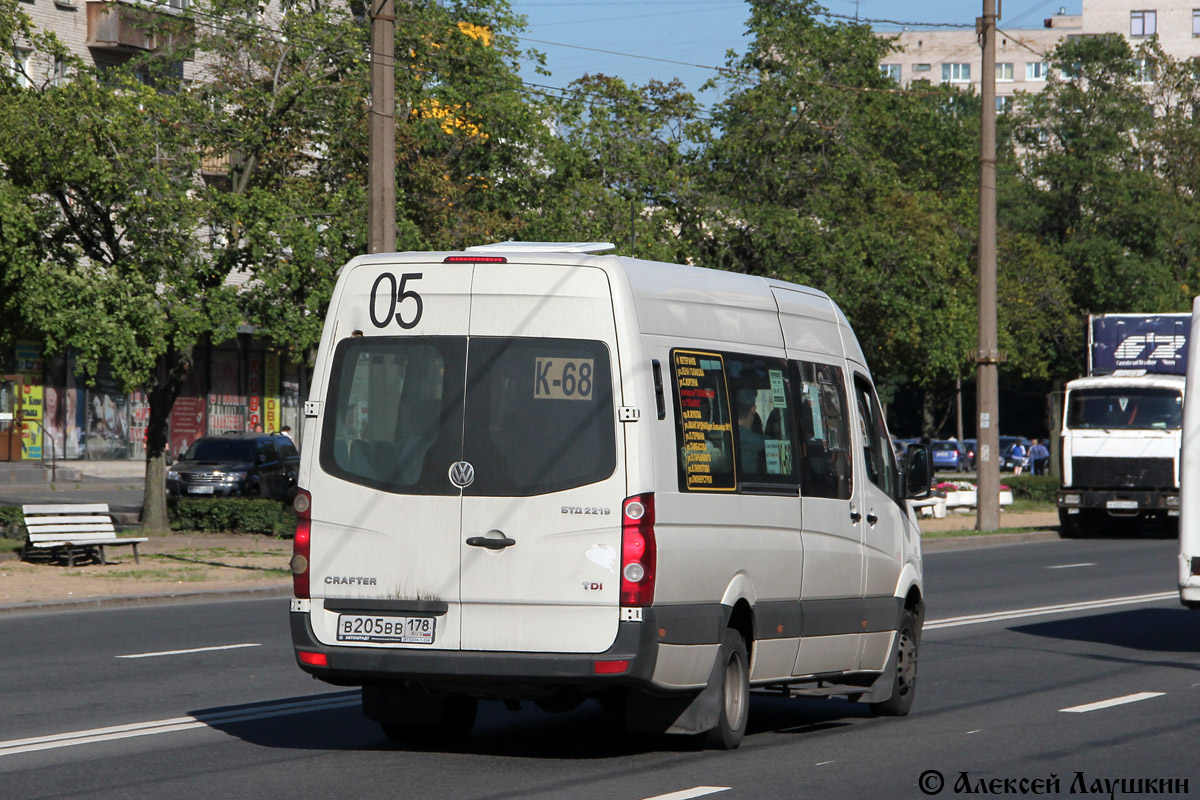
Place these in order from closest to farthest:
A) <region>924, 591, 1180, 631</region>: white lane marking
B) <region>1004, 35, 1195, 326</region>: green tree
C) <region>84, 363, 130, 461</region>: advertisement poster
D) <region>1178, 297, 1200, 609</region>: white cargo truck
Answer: <region>1178, 297, 1200, 609</region>: white cargo truck
<region>924, 591, 1180, 631</region>: white lane marking
<region>84, 363, 130, 461</region>: advertisement poster
<region>1004, 35, 1195, 326</region>: green tree

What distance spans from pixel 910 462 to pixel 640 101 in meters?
27.4

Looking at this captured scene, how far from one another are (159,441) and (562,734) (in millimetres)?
19162

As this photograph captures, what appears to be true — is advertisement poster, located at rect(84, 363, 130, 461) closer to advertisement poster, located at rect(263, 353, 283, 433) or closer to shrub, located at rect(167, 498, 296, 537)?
advertisement poster, located at rect(263, 353, 283, 433)

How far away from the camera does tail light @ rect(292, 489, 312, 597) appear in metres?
8.41

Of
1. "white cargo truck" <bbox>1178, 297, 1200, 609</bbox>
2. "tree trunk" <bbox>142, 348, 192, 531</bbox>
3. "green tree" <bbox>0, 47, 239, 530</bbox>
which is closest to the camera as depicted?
"white cargo truck" <bbox>1178, 297, 1200, 609</bbox>

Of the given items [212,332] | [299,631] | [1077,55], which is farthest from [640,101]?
[1077,55]

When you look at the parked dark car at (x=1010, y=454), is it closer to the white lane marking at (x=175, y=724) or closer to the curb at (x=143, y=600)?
the curb at (x=143, y=600)

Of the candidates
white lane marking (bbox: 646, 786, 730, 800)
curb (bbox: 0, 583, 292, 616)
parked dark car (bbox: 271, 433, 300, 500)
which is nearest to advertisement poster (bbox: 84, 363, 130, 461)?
parked dark car (bbox: 271, 433, 300, 500)

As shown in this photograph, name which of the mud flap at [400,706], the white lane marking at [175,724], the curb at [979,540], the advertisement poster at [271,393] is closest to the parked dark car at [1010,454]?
the advertisement poster at [271,393]

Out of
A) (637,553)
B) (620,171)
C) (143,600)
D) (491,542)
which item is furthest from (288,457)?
(637,553)

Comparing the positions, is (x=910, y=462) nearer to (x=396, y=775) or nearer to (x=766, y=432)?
(x=766, y=432)

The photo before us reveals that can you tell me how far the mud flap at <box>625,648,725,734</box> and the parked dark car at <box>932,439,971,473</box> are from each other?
6500 cm

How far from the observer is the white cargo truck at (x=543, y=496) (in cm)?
801

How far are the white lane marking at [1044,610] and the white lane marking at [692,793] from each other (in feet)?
27.4
